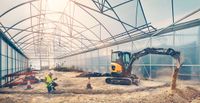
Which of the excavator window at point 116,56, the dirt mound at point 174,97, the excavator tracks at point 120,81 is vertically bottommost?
the dirt mound at point 174,97

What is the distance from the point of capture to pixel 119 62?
17.4 metres

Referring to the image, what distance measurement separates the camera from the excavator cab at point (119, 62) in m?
17.2

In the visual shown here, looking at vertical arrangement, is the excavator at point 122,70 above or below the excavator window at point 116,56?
below

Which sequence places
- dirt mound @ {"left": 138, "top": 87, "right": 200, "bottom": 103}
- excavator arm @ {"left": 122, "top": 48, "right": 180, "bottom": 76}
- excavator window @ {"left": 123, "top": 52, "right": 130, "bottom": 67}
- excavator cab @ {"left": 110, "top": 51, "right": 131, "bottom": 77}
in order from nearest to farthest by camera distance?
dirt mound @ {"left": 138, "top": 87, "right": 200, "bottom": 103}, excavator arm @ {"left": 122, "top": 48, "right": 180, "bottom": 76}, excavator cab @ {"left": 110, "top": 51, "right": 131, "bottom": 77}, excavator window @ {"left": 123, "top": 52, "right": 130, "bottom": 67}


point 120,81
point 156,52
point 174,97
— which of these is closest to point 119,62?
point 120,81

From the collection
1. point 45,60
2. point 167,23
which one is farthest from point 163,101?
point 45,60

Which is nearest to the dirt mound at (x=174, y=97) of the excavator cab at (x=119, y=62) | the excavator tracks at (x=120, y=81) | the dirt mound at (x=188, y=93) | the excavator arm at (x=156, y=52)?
the dirt mound at (x=188, y=93)

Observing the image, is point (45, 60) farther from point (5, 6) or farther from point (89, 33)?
point (5, 6)

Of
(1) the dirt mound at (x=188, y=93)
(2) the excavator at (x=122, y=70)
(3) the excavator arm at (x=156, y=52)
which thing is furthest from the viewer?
(2) the excavator at (x=122, y=70)

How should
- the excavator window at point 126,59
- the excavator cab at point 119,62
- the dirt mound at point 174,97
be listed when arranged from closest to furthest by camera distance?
the dirt mound at point 174,97
the excavator cab at point 119,62
the excavator window at point 126,59

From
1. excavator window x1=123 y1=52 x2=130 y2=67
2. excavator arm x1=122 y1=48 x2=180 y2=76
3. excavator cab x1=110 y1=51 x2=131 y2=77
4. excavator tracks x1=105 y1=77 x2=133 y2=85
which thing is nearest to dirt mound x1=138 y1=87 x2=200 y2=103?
excavator arm x1=122 y1=48 x2=180 y2=76

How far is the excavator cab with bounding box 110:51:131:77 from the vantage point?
56.3 feet

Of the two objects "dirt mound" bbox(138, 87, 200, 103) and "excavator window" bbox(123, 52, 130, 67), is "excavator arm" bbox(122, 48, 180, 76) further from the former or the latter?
"dirt mound" bbox(138, 87, 200, 103)

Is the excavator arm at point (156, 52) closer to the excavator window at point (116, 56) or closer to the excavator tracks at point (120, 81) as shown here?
the excavator tracks at point (120, 81)
